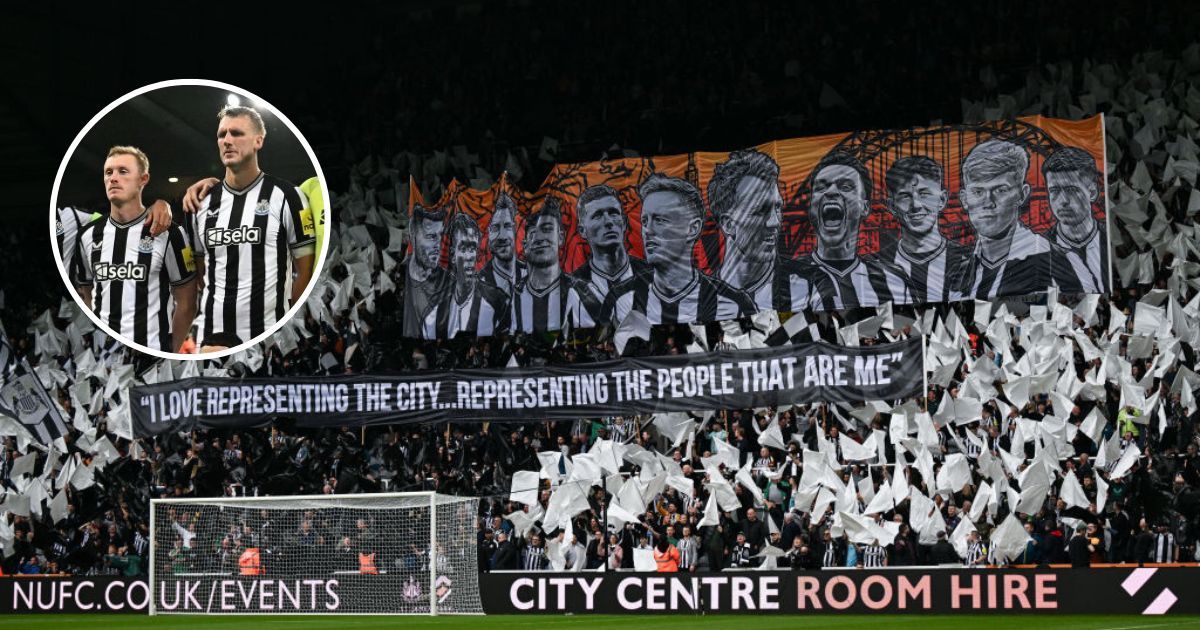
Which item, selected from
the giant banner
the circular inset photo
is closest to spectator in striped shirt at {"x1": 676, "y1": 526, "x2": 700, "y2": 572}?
the giant banner

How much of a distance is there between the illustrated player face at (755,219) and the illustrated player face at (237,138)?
17.9 m

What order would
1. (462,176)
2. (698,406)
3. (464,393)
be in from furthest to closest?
1. (462,176)
2. (464,393)
3. (698,406)

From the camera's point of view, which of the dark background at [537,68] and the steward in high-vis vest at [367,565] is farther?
the dark background at [537,68]

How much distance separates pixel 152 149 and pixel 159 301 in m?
0.62

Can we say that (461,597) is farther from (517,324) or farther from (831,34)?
(831,34)

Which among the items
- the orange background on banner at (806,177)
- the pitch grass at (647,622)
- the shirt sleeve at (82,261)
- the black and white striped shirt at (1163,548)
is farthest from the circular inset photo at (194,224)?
the orange background on banner at (806,177)

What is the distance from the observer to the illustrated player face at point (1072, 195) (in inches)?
851

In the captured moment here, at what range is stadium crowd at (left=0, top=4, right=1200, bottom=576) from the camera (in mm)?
21375

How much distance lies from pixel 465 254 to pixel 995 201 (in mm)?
8725

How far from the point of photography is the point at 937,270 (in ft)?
73.9

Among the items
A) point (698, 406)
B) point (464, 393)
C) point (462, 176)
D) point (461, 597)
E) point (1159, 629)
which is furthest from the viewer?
point (462, 176)

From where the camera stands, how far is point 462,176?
3041 cm

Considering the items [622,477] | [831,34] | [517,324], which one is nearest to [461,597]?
[622,477]

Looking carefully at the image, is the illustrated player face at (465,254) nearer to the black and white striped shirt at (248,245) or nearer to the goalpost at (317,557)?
the goalpost at (317,557)
